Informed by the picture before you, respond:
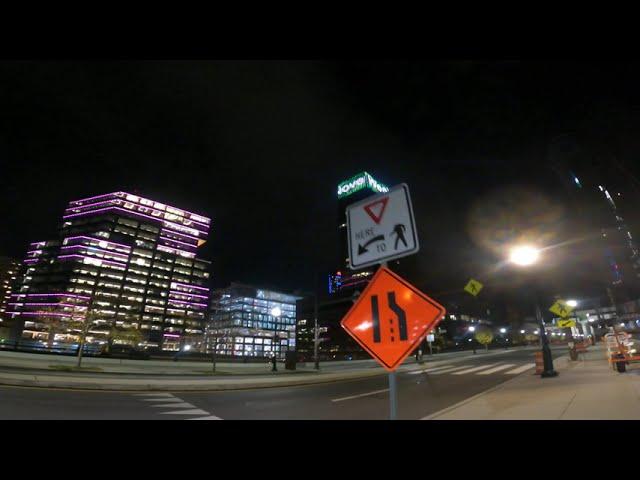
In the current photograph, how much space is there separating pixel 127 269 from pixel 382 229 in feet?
437

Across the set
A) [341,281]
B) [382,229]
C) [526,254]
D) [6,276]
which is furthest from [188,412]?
[6,276]

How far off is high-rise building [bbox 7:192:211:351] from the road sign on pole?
105732 mm

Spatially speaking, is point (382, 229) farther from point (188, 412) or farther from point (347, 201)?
point (347, 201)

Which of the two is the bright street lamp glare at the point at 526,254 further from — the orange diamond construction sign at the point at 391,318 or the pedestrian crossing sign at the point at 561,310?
the orange diamond construction sign at the point at 391,318

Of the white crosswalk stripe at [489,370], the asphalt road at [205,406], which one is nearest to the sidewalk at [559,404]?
the asphalt road at [205,406]

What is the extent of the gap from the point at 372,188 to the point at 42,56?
146 metres

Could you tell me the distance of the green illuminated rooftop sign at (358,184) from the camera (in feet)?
471

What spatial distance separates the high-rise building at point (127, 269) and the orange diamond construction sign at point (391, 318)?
106m

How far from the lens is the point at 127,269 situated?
4493 inches

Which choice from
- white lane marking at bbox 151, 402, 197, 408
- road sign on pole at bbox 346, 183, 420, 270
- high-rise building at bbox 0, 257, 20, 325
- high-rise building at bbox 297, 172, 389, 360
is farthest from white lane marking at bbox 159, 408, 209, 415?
high-rise building at bbox 0, 257, 20, 325

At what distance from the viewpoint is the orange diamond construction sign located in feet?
9.21
